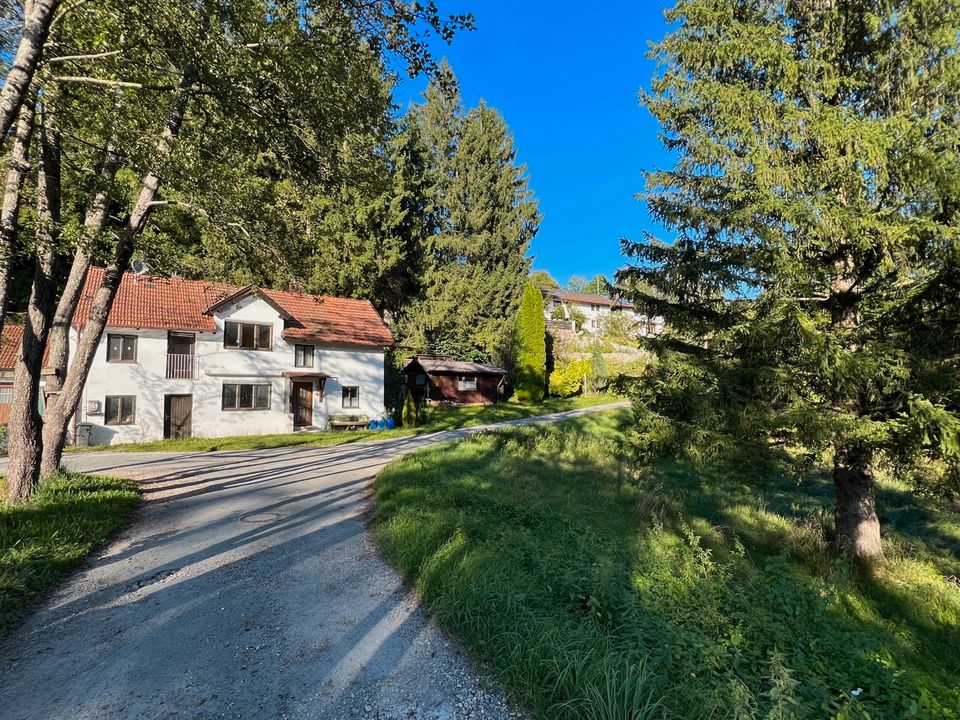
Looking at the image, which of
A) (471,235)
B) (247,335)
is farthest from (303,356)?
(471,235)

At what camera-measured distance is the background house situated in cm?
1841

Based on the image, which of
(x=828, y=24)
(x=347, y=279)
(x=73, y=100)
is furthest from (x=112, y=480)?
(x=347, y=279)

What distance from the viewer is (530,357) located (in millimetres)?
33938

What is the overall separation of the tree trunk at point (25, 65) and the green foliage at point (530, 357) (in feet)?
100

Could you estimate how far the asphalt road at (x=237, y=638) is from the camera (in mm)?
3135

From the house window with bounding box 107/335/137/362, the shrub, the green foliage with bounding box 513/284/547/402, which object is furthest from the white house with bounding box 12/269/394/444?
the green foliage with bounding box 513/284/547/402

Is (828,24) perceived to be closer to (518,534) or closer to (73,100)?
(518,534)

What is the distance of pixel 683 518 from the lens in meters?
9.07

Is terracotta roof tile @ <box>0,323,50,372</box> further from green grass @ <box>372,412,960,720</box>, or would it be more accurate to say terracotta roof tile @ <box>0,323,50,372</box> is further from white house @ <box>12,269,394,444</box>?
green grass @ <box>372,412,960,720</box>

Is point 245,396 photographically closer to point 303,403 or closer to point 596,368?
point 303,403

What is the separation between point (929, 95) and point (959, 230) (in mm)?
2484

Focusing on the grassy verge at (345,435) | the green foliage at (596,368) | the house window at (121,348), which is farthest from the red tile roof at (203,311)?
the green foliage at (596,368)

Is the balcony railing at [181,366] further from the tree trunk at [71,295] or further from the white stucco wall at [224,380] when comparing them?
the tree trunk at [71,295]

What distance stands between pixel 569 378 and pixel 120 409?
28.2 meters
